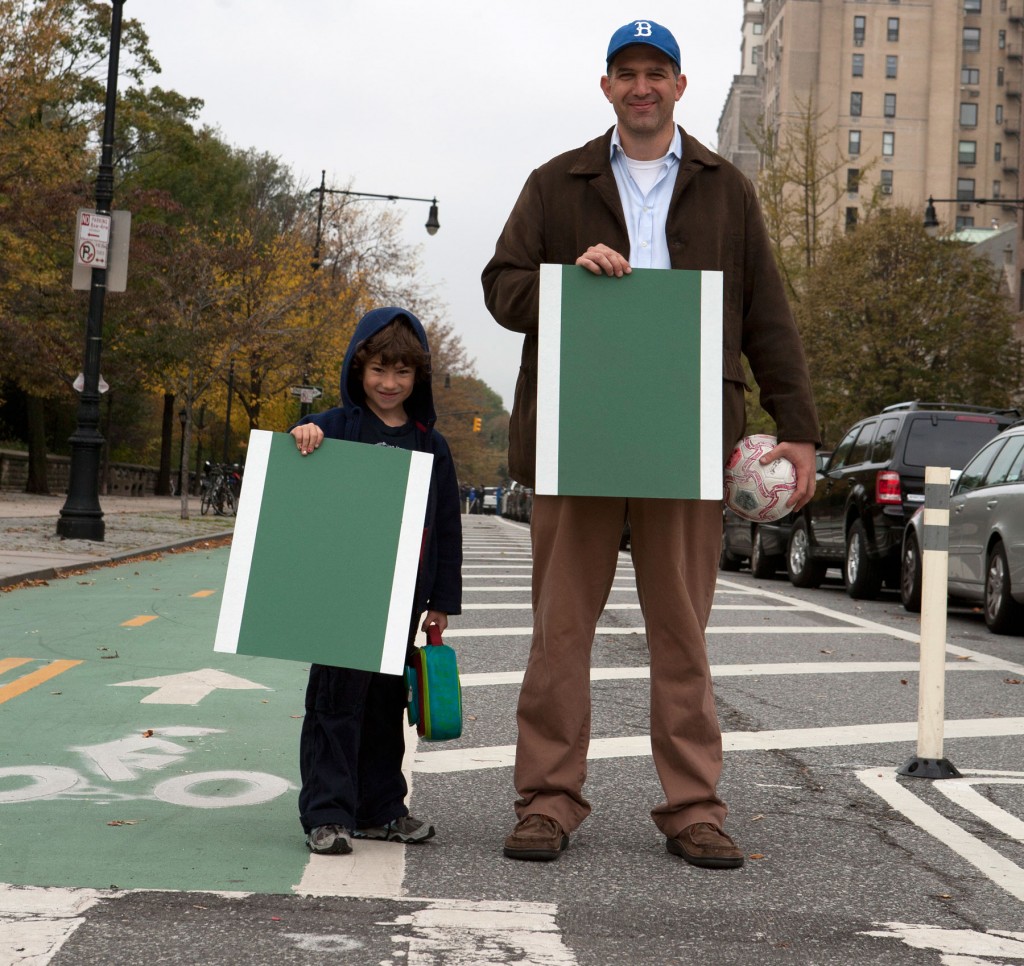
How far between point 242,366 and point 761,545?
2345 centimetres

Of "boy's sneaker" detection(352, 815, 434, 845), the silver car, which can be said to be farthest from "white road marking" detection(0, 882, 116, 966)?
the silver car

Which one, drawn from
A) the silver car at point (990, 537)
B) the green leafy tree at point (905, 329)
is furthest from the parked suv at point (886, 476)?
the green leafy tree at point (905, 329)

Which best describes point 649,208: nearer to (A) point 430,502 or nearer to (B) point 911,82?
(A) point 430,502

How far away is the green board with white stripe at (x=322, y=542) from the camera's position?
4.30 meters

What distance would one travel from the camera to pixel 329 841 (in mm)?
4234

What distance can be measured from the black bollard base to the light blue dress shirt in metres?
2.39

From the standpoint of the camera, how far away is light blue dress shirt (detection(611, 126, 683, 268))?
453cm

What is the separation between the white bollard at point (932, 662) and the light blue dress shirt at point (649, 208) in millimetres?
1992

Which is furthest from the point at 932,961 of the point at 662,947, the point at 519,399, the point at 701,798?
the point at 519,399

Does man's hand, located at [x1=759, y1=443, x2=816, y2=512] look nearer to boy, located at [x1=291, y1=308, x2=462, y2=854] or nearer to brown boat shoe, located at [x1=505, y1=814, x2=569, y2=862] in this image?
boy, located at [x1=291, y1=308, x2=462, y2=854]

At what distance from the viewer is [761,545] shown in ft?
64.2

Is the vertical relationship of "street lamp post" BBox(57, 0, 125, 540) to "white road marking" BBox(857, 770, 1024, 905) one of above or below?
above

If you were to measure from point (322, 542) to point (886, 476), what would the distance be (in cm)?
1183

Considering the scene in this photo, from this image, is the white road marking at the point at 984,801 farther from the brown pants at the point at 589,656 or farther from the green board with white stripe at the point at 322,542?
the green board with white stripe at the point at 322,542
